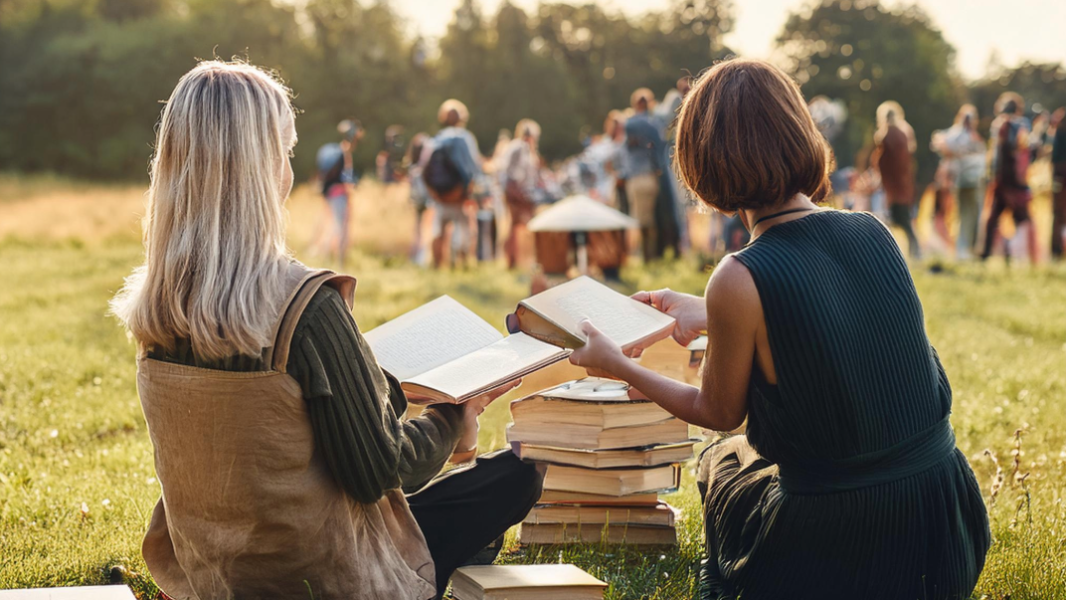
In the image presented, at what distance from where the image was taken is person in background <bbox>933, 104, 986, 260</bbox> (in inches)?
553

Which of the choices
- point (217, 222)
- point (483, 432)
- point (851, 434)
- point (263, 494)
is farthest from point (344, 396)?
point (483, 432)

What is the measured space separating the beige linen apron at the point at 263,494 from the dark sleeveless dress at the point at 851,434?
993 millimetres

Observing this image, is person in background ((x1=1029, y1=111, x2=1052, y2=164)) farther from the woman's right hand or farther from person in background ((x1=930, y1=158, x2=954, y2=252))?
the woman's right hand

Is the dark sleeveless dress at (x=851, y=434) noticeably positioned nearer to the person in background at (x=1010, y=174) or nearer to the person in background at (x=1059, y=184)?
the person in background at (x=1010, y=174)

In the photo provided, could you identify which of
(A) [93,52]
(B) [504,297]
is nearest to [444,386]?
(B) [504,297]

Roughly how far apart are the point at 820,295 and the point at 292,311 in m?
1.25

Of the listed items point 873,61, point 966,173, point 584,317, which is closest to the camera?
point 584,317

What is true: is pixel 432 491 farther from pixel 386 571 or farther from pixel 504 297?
pixel 504 297

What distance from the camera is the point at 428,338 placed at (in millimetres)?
2885

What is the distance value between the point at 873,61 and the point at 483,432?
143 ft

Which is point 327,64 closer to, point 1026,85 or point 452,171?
point 1026,85

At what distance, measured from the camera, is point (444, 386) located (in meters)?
2.56

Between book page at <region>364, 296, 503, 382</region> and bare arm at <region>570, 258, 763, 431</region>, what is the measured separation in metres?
0.36

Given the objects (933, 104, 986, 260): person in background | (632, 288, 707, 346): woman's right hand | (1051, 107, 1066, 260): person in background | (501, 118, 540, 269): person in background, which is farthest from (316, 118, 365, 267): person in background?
(632, 288, 707, 346): woman's right hand
